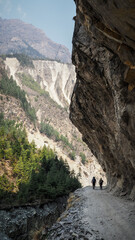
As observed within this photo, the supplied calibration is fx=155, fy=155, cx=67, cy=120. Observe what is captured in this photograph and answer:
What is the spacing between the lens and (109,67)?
8.77 metres

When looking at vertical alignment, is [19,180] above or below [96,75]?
below

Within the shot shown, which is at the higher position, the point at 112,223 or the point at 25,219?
the point at 112,223

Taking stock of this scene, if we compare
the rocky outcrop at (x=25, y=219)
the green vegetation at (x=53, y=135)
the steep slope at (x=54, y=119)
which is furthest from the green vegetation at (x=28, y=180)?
the green vegetation at (x=53, y=135)

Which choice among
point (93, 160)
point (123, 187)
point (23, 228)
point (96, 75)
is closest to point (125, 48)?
point (96, 75)

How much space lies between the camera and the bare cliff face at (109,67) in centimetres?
472

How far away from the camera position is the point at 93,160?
336ft

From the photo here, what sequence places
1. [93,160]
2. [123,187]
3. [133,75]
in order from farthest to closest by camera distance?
[93,160]
[123,187]
[133,75]

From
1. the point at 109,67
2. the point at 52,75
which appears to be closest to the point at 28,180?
the point at 109,67

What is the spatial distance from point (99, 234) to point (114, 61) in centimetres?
829

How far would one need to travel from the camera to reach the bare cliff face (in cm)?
472

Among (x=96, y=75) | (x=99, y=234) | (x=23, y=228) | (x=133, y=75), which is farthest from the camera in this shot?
(x=23, y=228)

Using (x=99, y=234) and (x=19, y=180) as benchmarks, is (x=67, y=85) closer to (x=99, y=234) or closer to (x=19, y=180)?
(x=19, y=180)

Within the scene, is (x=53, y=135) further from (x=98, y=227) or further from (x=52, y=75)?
(x=52, y=75)

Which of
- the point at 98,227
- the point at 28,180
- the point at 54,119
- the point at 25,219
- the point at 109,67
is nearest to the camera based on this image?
the point at 98,227
